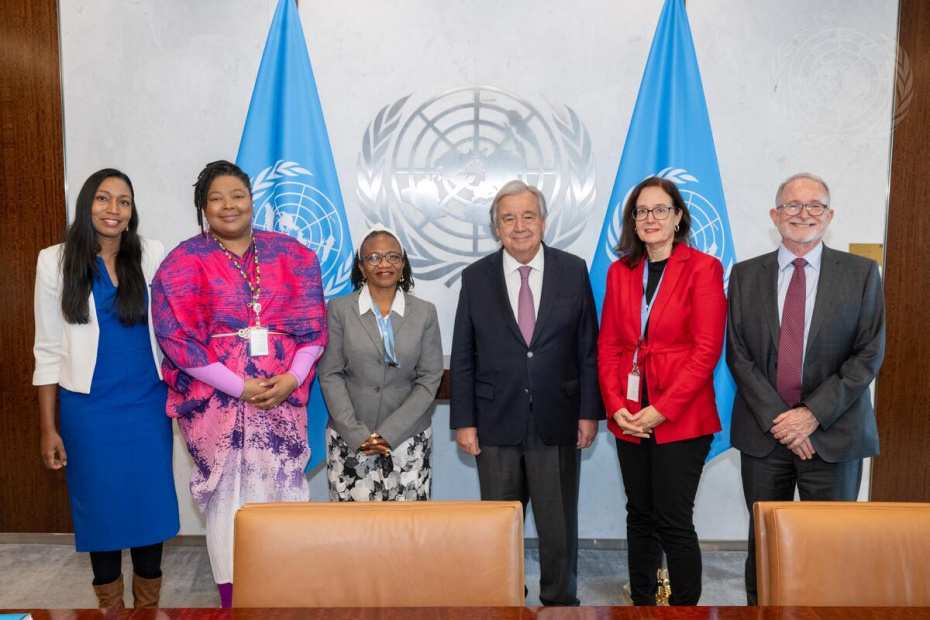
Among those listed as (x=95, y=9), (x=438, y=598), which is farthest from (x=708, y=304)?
(x=95, y=9)

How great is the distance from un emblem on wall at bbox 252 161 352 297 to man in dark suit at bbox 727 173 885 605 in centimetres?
190

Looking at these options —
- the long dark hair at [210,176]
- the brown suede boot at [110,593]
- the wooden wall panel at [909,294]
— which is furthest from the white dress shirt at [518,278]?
the wooden wall panel at [909,294]

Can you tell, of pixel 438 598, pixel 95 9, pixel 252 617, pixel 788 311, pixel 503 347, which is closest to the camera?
pixel 252 617

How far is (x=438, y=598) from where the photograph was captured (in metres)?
1.28

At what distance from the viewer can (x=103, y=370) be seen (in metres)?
2.37

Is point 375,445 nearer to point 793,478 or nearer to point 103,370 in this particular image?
point 103,370

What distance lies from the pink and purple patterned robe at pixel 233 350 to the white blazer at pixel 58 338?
21 centimetres

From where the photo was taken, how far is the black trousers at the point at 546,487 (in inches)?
98.1

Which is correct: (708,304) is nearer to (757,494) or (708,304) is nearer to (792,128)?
(757,494)

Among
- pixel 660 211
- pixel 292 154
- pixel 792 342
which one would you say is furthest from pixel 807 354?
pixel 292 154

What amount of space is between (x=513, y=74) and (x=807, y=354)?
6.62 feet

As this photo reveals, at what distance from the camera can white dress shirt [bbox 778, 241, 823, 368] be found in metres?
2.27

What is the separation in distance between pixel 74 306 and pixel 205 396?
551mm

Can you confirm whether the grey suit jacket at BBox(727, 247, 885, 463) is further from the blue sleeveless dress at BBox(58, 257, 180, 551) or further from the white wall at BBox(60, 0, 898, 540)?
the blue sleeveless dress at BBox(58, 257, 180, 551)
